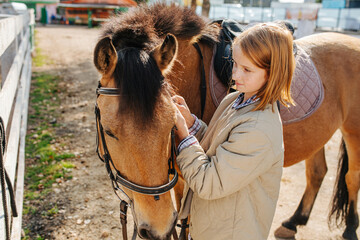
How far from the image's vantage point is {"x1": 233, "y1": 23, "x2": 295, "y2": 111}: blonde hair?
1.46m

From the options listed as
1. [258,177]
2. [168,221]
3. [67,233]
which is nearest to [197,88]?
[258,177]

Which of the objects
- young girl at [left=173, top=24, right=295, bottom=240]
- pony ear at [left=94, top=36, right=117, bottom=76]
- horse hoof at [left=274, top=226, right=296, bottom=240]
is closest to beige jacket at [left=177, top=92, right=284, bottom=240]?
young girl at [left=173, top=24, right=295, bottom=240]

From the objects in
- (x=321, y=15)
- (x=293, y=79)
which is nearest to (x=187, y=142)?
(x=293, y=79)

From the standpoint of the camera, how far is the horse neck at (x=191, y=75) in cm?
220

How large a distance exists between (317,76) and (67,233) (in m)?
2.92

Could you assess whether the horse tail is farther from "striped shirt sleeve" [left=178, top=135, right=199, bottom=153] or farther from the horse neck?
"striped shirt sleeve" [left=178, top=135, right=199, bottom=153]

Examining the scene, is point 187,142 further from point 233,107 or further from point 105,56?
point 105,56

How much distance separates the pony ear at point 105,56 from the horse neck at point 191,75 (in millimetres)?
608

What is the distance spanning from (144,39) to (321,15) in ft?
62.0

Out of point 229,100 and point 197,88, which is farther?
point 197,88

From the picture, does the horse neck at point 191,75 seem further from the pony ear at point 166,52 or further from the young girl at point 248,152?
the young girl at point 248,152

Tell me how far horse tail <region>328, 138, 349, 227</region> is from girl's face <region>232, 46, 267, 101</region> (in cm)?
250

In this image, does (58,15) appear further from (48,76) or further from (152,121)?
(152,121)

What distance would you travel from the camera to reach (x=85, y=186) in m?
3.83
